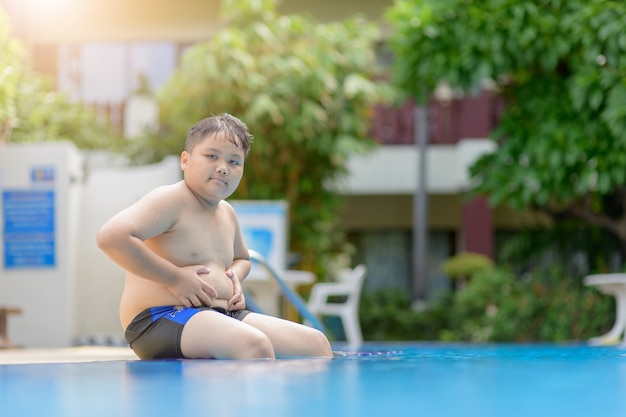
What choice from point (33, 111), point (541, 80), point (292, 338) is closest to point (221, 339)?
point (292, 338)

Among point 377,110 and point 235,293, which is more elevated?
point 377,110

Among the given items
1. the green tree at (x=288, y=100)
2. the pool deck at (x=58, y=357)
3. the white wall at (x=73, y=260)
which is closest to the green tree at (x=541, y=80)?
the green tree at (x=288, y=100)

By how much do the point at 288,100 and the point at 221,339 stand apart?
963 centimetres

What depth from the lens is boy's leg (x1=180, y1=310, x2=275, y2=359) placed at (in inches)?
112

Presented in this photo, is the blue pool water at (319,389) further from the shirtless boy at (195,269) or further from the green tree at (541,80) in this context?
the green tree at (541,80)

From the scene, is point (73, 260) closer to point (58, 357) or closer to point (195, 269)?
point (58, 357)

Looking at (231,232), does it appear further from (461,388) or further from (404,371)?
(461,388)

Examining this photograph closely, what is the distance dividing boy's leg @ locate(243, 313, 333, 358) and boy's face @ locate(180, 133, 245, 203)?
0.43 metres

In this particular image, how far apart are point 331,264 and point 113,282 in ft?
15.8

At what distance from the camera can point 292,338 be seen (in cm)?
312

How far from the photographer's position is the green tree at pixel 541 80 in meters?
8.76

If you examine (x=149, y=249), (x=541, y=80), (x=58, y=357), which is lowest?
(x=58, y=357)

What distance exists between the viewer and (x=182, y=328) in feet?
9.67

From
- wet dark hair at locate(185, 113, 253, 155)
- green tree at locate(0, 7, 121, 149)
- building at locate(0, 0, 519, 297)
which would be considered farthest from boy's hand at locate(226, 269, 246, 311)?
building at locate(0, 0, 519, 297)
